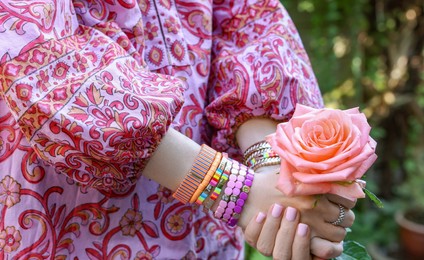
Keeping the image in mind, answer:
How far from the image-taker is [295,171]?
0.62m

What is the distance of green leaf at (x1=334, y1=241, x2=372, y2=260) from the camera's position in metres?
0.76

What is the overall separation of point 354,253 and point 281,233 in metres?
0.17

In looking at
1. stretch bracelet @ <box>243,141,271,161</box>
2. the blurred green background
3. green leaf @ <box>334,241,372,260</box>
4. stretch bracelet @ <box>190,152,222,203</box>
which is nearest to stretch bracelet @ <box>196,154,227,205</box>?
stretch bracelet @ <box>190,152,222,203</box>

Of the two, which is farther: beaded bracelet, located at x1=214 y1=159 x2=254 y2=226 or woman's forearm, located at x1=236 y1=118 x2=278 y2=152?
woman's forearm, located at x1=236 y1=118 x2=278 y2=152

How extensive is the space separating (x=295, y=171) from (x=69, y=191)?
12.1 inches

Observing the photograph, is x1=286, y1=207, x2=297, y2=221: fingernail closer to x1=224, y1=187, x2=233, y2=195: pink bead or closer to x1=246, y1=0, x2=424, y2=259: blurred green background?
x1=224, y1=187, x2=233, y2=195: pink bead

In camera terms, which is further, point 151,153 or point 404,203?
point 404,203

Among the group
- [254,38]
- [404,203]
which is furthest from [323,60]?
[254,38]

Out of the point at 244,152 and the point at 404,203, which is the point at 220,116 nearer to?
the point at 244,152

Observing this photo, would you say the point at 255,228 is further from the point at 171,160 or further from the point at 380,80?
the point at 380,80

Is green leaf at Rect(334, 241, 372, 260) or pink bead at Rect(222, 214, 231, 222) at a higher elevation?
pink bead at Rect(222, 214, 231, 222)

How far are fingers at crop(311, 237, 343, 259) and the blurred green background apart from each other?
1812mm

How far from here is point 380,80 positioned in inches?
105

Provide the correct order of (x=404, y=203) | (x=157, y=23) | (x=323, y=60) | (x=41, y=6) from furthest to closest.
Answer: (x=404, y=203) → (x=323, y=60) → (x=157, y=23) → (x=41, y=6)
